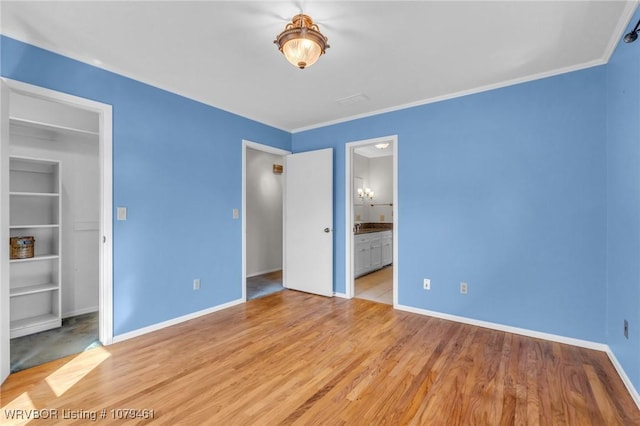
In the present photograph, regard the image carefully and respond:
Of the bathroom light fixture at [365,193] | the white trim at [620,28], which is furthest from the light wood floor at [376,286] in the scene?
the white trim at [620,28]

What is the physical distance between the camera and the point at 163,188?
10.3 feet

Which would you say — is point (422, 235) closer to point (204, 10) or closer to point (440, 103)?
point (440, 103)

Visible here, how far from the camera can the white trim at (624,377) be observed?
1.86 m

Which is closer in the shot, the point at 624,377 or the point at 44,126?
the point at 624,377

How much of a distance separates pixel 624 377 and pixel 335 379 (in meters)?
2.05

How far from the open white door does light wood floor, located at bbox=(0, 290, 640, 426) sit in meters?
1.29

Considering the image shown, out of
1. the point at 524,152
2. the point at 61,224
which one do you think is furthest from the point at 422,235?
the point at 61,224

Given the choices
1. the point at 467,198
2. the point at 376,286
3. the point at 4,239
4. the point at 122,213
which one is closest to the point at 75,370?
the point at 4,239

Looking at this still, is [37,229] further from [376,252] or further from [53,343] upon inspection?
[376,252]

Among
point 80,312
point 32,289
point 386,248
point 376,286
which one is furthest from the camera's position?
point 386,248

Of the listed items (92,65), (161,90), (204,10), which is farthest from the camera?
(161,90)

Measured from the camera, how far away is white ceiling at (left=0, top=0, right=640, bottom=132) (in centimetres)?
196

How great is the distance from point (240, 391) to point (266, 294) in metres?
2.37

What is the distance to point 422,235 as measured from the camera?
11.6 ft
